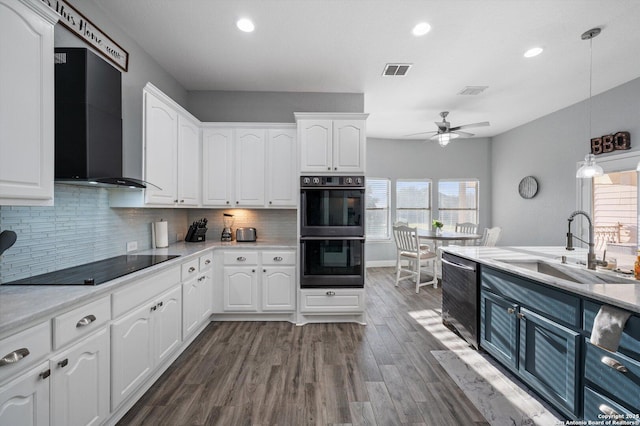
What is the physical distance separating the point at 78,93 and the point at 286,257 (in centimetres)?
225

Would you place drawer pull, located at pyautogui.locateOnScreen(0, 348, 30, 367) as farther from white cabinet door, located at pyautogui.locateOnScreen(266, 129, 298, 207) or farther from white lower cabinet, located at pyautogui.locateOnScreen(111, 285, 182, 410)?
white cabinet door, located at pyautogui.locateOnScreen(266, 129, 298, 207)

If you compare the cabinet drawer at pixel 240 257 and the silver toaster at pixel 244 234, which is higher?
the silver toaster at pixel 244 234

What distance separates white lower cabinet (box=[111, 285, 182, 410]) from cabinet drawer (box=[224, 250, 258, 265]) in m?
0.81

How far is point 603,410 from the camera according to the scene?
4.69 ft

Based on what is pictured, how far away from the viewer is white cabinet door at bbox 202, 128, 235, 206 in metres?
3.43

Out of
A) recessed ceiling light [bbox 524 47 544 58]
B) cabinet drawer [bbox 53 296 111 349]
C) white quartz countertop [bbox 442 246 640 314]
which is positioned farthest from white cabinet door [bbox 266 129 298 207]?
Result: recessed ceiling light [bbox 524 47 544 58]

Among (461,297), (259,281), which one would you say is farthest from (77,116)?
(461,297)

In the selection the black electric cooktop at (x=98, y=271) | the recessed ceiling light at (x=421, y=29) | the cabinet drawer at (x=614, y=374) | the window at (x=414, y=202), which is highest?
the recessed ceiling light at (x=421, y=29)

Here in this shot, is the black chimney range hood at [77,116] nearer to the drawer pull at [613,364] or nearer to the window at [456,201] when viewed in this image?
the drawer pull at [613,364]

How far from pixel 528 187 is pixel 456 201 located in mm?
1423

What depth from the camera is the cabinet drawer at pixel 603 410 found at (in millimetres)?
1322

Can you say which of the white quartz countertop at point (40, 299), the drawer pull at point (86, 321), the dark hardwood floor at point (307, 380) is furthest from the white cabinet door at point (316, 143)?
the drawer pull at point (86, 321)

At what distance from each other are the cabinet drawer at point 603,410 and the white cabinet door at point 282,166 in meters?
2.81

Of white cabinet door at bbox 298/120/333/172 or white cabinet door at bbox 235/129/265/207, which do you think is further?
white cabinet door at bbox 235/129/265/207
